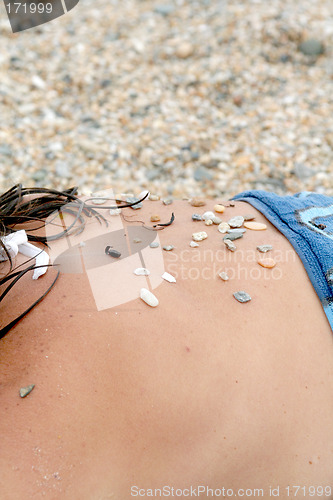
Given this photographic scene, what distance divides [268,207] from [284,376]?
Result: 465 millimetres

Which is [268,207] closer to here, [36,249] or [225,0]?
[36,249]

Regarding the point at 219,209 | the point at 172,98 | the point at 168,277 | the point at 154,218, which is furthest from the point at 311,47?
the point at 168,277

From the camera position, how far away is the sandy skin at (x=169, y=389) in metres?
0.67

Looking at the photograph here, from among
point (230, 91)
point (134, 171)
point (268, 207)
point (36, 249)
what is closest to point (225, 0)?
point (230, 91)

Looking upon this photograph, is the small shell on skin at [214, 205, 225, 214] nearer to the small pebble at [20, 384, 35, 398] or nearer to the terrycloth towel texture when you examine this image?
the terrycloth towel texture

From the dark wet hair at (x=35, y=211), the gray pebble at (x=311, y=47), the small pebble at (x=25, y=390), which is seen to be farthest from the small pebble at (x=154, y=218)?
the gray pebble at (x=311, y=47)

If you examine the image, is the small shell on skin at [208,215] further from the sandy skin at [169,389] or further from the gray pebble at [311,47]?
the gray pebble at [311,47]

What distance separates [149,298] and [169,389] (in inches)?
6.3

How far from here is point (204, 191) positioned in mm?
2506

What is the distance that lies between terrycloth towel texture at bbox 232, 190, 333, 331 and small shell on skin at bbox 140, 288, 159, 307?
0.33 m

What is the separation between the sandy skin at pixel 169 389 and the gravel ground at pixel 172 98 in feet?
5.57

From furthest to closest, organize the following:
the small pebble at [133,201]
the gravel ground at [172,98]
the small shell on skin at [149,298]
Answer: the gravel ground at [172,98], the small pebble at [133,201], the small shell on skin at [149,298]

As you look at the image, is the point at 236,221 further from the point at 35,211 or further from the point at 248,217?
the point at 35,211

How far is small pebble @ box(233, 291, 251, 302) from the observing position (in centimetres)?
85
